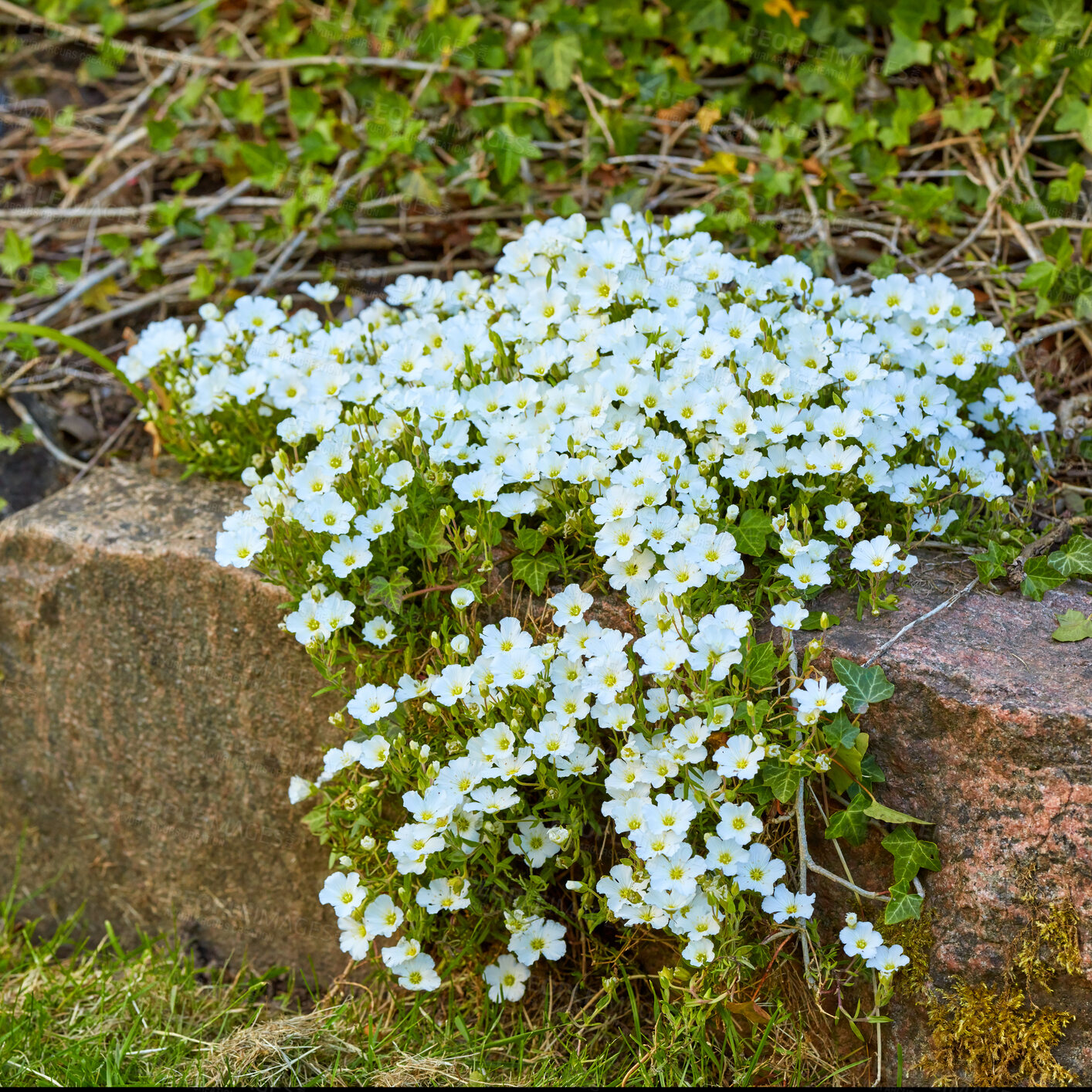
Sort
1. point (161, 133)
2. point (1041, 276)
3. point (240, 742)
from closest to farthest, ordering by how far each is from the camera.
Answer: point (240, 742)
point (1041, 276)
point (161, 133)

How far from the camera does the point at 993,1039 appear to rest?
203 cm

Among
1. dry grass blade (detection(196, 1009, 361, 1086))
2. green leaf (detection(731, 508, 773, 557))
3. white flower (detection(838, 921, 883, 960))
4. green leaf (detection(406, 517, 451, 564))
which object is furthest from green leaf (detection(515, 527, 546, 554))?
dry grass blade (detection(196, 1009, 361, 1086))

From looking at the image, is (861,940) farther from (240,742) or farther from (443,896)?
(240,742)

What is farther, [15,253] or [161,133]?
[161,133]

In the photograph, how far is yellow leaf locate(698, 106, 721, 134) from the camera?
145 inches

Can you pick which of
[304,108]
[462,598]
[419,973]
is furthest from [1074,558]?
[304,108]

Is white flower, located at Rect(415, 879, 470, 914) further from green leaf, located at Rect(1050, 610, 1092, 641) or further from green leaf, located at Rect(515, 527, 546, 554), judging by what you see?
green leaf, located at Rect(1050, 610, 1092, 641)

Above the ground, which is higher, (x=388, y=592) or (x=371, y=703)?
(x=388, y=592)

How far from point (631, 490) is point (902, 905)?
3.11ft

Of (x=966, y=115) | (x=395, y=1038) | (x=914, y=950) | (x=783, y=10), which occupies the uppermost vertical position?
(x=783, y=10)

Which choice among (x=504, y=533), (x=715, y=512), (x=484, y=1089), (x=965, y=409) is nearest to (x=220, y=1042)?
(x=484, y=1089)

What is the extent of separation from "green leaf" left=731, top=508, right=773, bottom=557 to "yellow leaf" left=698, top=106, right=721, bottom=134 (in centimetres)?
200

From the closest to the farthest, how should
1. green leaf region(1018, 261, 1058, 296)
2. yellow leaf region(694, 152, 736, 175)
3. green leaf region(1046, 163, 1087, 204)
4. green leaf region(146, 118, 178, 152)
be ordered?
green leaf region(1018, 261, 1058, 296) < green leaf region(1046, 163, 1087, 204) < yellow leaf region(694, 152, 736, 175) < green leaf region(146, 118, 178, 152)

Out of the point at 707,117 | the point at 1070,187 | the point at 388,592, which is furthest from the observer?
the point at 707,117
